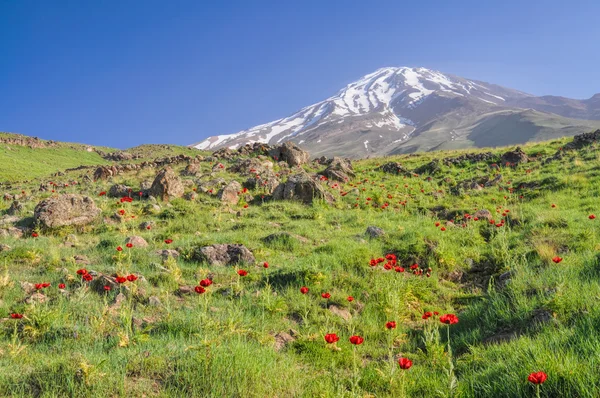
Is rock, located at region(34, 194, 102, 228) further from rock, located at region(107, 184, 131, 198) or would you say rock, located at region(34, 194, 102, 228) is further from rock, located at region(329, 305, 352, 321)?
rock, located at region(329, 305, 352, 321)

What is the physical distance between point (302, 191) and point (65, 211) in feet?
28.5

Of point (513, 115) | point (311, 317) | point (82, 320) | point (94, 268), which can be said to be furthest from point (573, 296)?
point (513, 115)

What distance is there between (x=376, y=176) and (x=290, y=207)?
1071 centimetres

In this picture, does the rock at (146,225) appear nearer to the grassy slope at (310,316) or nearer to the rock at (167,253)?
the grassy slope at (310,316)

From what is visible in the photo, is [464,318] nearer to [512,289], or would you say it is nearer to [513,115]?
[512,289]

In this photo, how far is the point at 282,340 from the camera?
4504 millimetres

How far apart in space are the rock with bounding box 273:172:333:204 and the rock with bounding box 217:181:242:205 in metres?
1.71

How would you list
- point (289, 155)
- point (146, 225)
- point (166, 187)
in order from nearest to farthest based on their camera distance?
1. point (146, 225)
2. point (166, 187)
3. point (289, 155)

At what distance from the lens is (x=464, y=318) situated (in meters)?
5.05

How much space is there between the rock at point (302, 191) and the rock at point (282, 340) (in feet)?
33.3

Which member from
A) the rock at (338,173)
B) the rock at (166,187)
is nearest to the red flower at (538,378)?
the rock at (166,187)

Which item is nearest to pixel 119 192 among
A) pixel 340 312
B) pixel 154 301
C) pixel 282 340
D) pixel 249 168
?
pixel 249 168

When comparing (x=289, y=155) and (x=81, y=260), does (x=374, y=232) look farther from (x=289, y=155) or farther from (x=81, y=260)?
(x=289, y=155)

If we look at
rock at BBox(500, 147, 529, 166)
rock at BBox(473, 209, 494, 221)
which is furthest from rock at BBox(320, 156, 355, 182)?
rock at BBox(500, 147, 529, 166)
